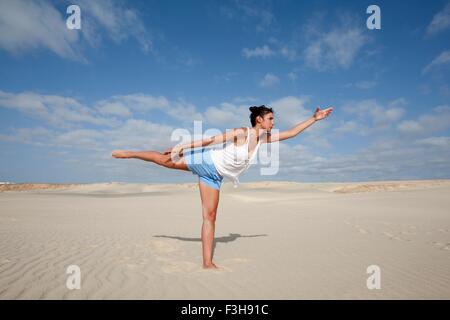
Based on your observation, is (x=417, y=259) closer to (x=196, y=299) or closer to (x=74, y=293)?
(x=196, y=299)

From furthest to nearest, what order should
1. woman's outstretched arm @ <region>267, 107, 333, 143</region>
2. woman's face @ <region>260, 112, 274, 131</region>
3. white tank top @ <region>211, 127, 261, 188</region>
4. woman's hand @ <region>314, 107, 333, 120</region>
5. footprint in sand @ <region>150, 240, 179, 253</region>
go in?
footprint in sand @ <region>150, 240, 179, 253</region>, woman's hand @ <region>314, 107, 333, 120</region>, woman's outstretched arm @ <region>267, 107, 333, 143</region>, woman's face @ <region>260, 112, 274, 131</region>, white tank top @ <region>211, 127, 261, 188</region>

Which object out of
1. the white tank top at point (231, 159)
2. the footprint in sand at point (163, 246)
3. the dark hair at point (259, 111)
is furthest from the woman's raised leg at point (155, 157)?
the footprint in sand at point (163, 246)

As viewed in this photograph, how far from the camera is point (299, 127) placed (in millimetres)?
5348

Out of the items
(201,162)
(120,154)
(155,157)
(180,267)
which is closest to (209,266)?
(180,267)

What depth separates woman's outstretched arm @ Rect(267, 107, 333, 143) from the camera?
208 inches

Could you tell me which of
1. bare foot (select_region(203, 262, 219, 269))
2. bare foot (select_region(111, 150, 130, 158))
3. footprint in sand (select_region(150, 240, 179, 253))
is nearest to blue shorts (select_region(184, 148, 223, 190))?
bare foot (select_region(111, 150, 130, 158))

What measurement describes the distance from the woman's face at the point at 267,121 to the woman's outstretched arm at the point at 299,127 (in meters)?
0.16

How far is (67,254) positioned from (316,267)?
4.41 metres

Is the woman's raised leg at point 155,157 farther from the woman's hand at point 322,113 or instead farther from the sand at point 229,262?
the woman's hand at point 322,113

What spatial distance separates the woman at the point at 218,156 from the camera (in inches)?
193

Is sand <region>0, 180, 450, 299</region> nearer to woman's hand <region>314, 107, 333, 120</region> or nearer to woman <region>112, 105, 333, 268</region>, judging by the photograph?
woman <region>112, 105, 333, 268</region>

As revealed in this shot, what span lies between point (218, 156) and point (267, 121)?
94 centimetres

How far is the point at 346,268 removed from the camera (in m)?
5.14

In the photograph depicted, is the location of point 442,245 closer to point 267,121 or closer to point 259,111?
point 267,121
